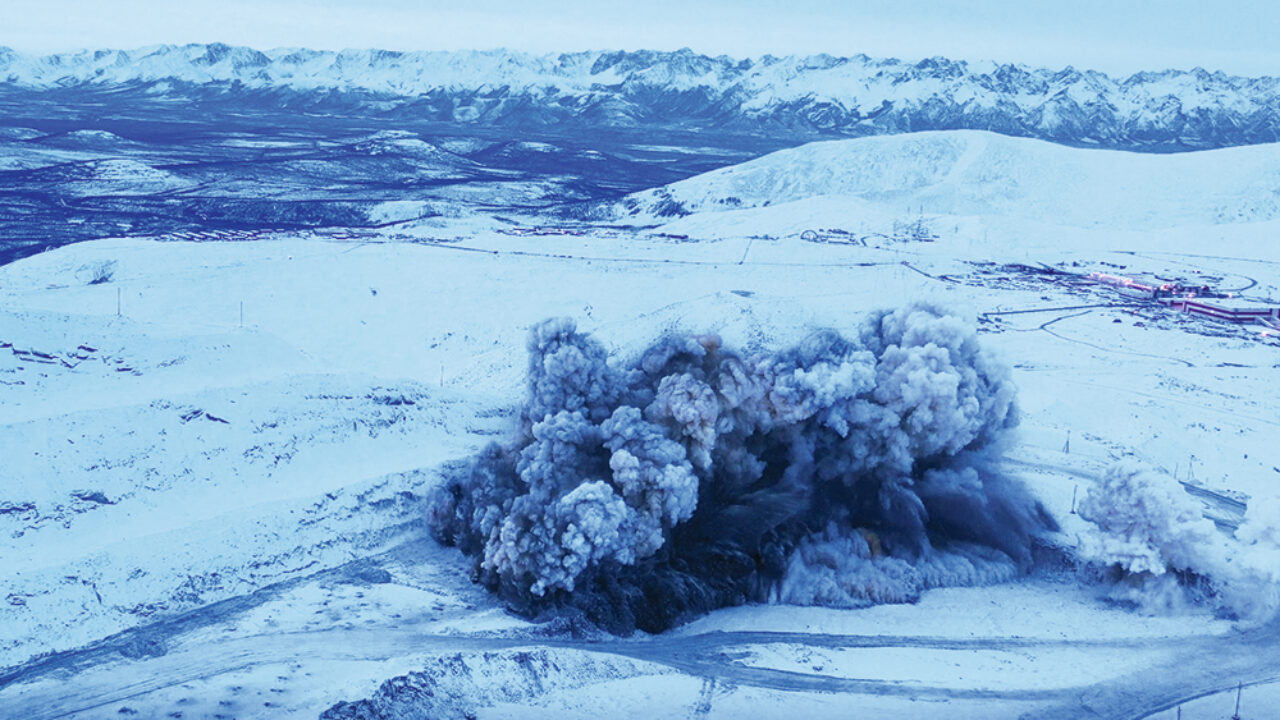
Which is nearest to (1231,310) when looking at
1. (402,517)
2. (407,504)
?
(407,504)

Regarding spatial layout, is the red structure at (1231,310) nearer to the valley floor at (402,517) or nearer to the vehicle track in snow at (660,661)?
the valley floor at (402,517)

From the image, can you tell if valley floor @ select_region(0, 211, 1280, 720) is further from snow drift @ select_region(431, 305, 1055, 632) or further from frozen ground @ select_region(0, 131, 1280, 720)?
snow drift @ select_region(431, 305, 1055, 632)

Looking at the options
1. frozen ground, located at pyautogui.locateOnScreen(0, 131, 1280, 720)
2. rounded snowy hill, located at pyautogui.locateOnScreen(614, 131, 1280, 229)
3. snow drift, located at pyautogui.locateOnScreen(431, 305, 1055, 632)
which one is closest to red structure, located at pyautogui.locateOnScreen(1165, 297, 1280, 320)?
frozen ground, located at pyautogui.locateOnScreen(0, 131, 1280, 720)

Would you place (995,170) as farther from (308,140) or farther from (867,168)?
(308,140)

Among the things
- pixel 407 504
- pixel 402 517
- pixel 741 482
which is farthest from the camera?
pixel 407 504

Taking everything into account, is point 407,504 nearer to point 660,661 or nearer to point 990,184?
point 660,661
